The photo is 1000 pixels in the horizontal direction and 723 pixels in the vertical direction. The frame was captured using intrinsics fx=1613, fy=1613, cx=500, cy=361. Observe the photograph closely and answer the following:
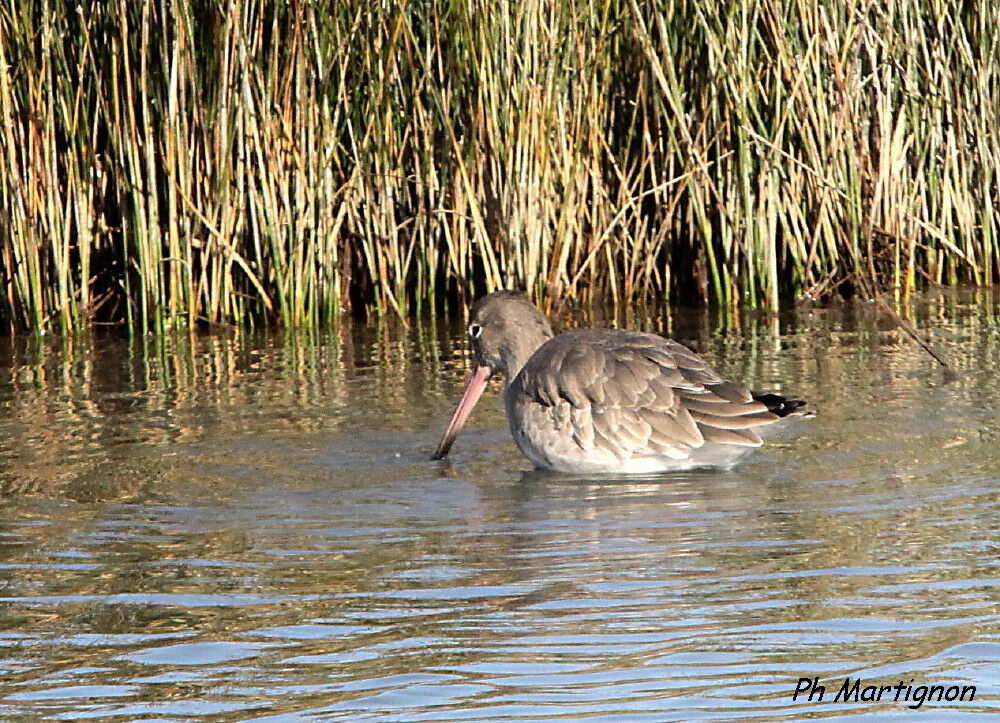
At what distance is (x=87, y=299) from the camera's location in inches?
401

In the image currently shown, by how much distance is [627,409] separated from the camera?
6348 mm

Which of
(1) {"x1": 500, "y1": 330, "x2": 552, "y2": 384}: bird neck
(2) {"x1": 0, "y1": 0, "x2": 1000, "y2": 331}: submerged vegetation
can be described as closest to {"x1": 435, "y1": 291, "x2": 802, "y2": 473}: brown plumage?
(1) {"x1": 500, "y1": 330, "x2": 552, "y2": 384}: bird neck

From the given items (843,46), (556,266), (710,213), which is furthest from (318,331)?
(843,46)

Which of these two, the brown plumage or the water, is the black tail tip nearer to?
the brown plumage

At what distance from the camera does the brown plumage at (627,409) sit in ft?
20.6

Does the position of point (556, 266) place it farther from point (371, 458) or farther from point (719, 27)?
point (371, 458)

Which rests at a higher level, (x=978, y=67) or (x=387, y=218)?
(x=978, y=67)

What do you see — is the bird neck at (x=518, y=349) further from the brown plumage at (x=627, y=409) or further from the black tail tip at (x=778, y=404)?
the black tail tip at (x=778, y=404)

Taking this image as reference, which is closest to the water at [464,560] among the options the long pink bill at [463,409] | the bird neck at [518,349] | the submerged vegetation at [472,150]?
the long pink bill at [463,409]

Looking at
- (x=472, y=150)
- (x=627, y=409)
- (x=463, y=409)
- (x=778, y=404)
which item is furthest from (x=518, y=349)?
(x=472, y=150)

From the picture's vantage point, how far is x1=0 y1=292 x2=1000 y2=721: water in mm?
3619

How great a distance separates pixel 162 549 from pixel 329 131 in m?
5.26

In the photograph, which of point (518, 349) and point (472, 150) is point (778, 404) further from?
point (472, 150)

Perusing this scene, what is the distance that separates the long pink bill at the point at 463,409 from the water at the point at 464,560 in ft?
0.29
